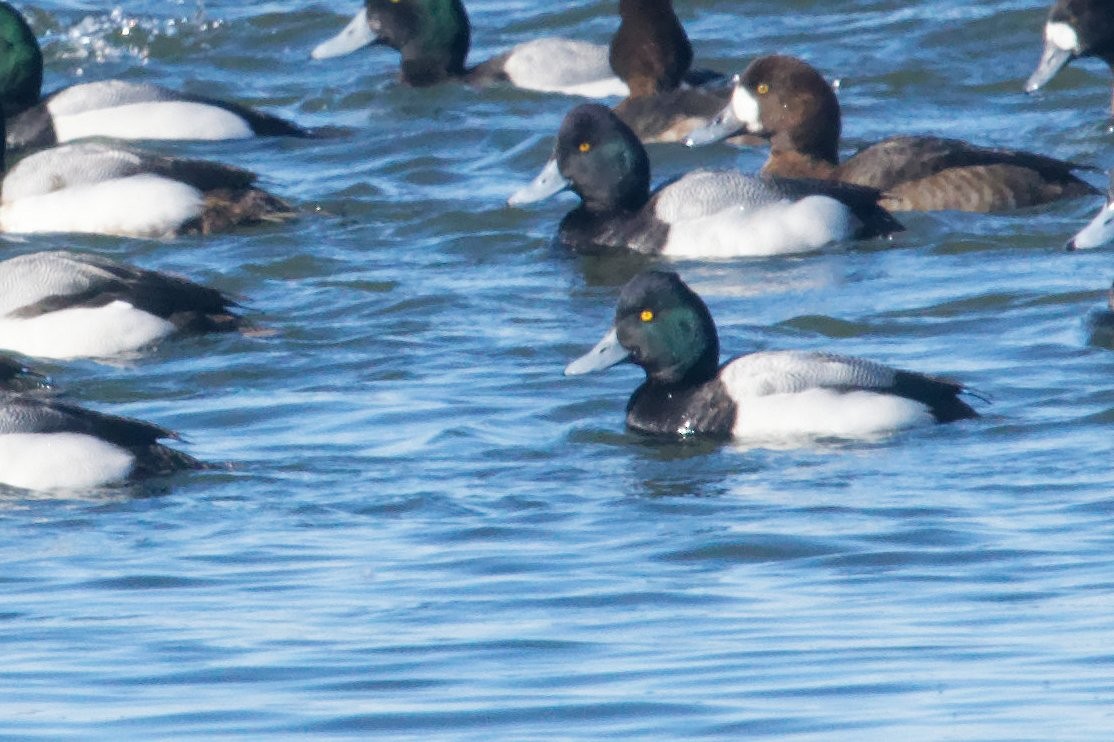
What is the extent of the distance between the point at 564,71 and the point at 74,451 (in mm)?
9618

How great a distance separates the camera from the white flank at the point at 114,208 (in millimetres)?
13961

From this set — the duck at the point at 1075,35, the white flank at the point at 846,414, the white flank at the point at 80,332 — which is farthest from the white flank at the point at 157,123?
the white flank at the point at 846,414

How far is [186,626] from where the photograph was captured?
280 inches

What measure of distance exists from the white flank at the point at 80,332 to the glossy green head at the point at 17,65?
552 cm

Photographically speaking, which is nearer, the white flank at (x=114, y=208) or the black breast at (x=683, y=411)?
the black breast at (x=683, y=411)

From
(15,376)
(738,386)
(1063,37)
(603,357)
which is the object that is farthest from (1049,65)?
(15,376)

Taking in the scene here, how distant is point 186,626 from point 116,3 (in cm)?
1556

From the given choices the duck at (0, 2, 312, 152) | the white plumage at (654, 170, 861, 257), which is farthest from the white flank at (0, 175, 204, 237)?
the white plumage at (654, 170, 861, 257)

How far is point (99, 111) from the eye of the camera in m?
16.5

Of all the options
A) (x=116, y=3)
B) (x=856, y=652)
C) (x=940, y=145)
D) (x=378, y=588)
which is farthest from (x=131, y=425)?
(x=116, y=3)

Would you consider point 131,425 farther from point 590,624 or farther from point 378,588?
point 590,624

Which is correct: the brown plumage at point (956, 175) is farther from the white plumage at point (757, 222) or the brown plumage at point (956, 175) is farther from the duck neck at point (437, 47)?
the duck neck at point (437, 47)

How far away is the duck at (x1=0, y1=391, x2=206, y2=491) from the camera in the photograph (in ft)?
28.9

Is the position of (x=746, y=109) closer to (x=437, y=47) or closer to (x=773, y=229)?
(x=773, y=229)
